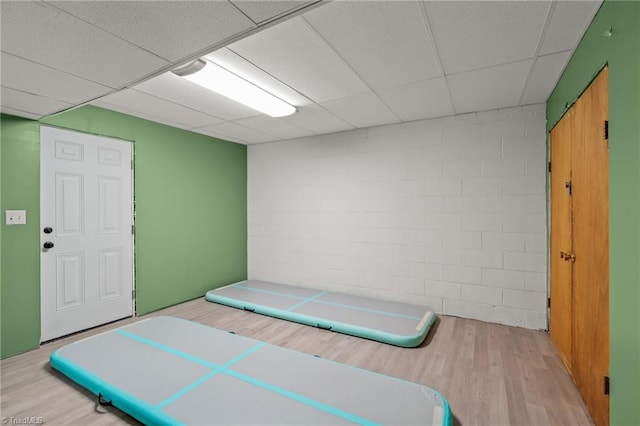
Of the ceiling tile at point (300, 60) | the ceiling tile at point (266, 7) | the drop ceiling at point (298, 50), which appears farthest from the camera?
the ceiling tile at point (300, 60)

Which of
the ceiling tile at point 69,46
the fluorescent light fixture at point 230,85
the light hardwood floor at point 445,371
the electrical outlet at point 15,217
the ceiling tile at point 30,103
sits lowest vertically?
the light hardwood floor at point 445,371

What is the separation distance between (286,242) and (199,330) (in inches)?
85.8

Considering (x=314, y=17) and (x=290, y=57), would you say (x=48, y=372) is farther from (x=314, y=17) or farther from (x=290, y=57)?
(x=314, y=17)

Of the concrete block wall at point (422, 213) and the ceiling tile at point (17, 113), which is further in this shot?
the concrete block wall at point (422, 213)

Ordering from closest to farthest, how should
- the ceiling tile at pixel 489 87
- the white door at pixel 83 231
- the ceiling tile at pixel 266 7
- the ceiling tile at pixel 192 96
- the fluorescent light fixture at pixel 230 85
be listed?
the ceiling tile at pixel 266 7 < the fluorescent light fixture at pixel 230 85 < the ceiling tile at pixel 489 87 < the ceiling tile at pixel 192 96 < the white door at pixel 83 231

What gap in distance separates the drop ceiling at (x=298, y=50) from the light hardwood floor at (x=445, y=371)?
7.39ft

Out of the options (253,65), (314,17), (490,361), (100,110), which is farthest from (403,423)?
(100,110)

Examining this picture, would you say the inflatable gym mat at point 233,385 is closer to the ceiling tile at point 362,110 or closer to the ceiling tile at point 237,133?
the ceiling tile at point 362,110

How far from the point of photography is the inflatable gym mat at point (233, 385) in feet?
5.96

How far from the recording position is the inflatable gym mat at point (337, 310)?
306 centimetres

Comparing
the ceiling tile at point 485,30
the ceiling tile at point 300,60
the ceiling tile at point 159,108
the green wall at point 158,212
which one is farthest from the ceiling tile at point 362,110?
the green wall at point 158,212

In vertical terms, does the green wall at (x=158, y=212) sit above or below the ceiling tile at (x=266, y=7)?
below

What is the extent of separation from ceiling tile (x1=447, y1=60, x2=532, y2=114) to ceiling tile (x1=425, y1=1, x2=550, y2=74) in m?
0.17

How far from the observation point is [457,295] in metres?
3.68
